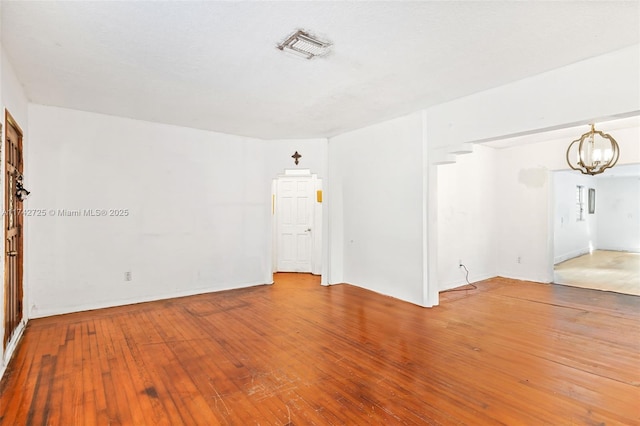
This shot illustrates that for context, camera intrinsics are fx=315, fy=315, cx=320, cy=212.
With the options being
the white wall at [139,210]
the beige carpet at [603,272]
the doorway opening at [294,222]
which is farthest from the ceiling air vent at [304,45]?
the beige carpet at [603,272]

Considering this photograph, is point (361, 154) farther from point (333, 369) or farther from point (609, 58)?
point (333, 369)

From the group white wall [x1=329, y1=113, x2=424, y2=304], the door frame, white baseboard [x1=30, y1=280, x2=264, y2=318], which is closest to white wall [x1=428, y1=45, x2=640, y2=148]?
white wall [x1=329, y1=113, x2=424, y2=304]

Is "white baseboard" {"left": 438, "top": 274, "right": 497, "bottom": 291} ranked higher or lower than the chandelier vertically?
lower

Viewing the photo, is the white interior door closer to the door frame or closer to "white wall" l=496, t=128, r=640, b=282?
"white wall" l=496, t=128, r=640, b=282

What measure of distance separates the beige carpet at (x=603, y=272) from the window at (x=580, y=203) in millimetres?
1163

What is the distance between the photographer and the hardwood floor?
2125mm

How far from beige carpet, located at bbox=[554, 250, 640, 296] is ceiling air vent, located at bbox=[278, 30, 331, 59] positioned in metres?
6.10

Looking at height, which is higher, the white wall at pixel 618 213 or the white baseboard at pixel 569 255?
the white wall at pixel 618 213

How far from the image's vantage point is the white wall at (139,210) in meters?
4.11

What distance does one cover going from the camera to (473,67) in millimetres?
3061

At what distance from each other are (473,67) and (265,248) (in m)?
4.37

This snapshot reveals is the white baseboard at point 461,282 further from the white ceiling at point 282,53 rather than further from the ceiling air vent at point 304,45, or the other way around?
the ceiling air vent at point 304,45

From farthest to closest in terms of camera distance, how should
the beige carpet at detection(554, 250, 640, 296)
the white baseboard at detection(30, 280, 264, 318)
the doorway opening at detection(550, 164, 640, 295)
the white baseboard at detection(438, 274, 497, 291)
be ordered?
the doorway opening at detection(550, 164, 640, 295) → the beige carpet at detection(554, 250, 640, 296) → the white baseboard at detection(438, 274, 497, 291) → the white baseboard at detection(30, 280, 264, 318)

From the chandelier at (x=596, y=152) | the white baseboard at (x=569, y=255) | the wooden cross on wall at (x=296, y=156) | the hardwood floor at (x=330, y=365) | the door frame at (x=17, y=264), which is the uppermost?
the wooden cross on wall at (x=296, y=156)
